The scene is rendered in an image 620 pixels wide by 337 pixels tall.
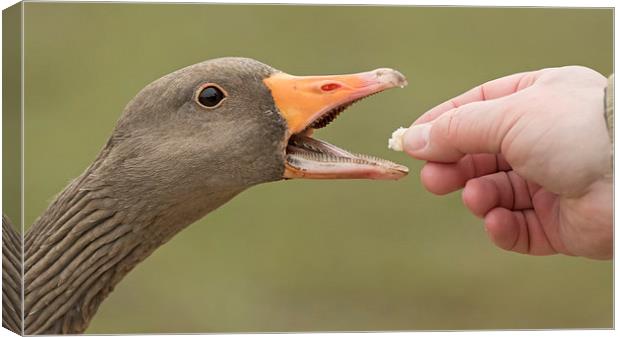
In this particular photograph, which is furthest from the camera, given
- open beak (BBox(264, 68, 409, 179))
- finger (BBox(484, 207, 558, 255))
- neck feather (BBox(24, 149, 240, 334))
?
finger (BBox(484, 207, 558, 255))

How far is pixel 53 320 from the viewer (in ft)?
10.0

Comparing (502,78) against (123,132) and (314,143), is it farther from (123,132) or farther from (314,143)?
(123,132)

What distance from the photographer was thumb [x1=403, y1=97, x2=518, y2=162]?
2874 mm

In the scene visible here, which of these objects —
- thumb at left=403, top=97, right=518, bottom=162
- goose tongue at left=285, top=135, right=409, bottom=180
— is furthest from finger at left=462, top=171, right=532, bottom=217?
goose tongue at left=285, top=135, right=409, bottom=180

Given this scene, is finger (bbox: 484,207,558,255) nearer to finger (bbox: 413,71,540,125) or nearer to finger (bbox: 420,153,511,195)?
finger (bbox: 420,153,511,195)

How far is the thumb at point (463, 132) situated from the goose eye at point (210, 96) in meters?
0.51

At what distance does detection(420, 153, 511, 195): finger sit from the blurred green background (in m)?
0.18

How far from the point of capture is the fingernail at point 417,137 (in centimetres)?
302

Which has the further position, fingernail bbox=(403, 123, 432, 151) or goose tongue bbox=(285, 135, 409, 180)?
fingernail bbox=(403, 123, 432, 151)

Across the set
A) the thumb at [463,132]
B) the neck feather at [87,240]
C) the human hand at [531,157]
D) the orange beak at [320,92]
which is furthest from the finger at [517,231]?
the neck feather at [87,240]

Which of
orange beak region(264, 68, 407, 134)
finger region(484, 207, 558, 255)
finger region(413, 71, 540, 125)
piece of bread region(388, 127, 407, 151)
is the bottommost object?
finger region(484, 207, 558, 255)

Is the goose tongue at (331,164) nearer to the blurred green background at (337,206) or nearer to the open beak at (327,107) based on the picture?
the open beak at (327,107)

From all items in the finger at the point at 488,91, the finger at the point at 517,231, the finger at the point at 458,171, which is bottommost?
the finger at the point at 517,231

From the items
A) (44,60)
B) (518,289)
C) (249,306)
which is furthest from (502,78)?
(44,60)
